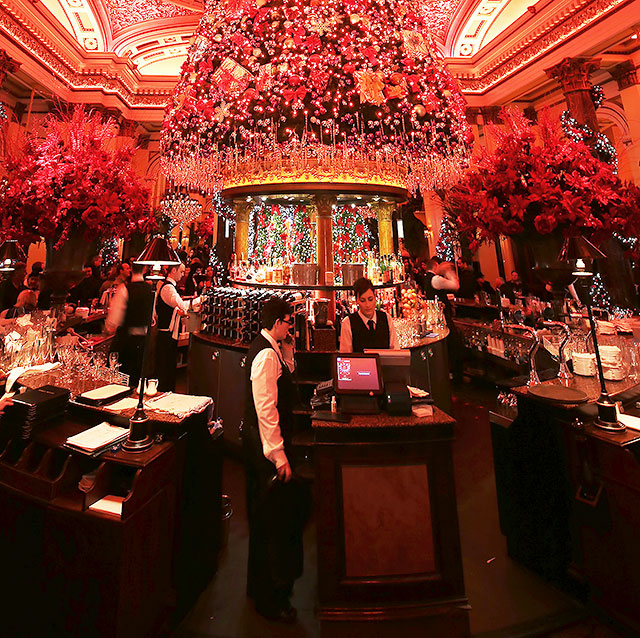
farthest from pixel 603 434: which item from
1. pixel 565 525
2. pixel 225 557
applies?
pixel 225 557

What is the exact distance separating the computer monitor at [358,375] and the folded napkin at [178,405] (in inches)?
32.7

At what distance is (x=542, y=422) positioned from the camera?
2.11 m

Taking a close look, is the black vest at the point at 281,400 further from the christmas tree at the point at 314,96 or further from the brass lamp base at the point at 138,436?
the christmas tree at the point at 314,96

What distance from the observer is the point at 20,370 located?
2.30 m

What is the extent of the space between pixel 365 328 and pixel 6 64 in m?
11.3

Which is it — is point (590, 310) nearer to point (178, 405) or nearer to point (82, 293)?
point (178, 405)

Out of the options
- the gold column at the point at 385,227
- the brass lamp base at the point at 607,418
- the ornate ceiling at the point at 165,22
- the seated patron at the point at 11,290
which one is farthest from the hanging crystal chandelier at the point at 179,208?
the brass lamp base at the point at 607,418

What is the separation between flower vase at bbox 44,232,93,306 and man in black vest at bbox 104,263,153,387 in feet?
2.19

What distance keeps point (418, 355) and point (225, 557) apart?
2.65m

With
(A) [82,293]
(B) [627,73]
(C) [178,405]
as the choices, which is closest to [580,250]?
(C) [178,405]

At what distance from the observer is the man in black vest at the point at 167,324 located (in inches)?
163

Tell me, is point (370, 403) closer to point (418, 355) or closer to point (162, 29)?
point (418, 355)

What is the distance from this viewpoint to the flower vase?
9.61 ft

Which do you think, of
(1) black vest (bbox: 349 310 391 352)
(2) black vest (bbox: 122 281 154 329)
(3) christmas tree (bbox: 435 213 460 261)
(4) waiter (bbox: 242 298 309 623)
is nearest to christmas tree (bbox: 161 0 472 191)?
(2) black vest (bbox: 122 281 154 329)
